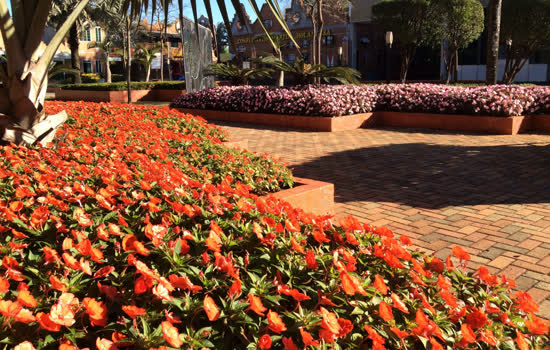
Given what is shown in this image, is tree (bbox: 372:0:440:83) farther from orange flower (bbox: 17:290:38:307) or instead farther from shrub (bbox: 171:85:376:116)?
orange flower (bbox: 17:290:38:307)

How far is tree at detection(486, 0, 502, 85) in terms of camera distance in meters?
12.2

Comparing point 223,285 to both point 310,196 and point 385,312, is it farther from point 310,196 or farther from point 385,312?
point 310,196

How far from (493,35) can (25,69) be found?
11.7 metres

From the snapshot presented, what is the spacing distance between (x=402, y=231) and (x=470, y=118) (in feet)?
23.5

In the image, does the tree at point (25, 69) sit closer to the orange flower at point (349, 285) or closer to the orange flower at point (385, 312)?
the orange flower at point (349, 285)

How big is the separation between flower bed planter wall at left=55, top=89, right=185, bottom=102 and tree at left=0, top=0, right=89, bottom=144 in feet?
56.1

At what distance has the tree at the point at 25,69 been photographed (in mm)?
4098

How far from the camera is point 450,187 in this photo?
5.60 m

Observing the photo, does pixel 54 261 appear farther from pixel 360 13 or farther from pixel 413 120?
pixel 360 13

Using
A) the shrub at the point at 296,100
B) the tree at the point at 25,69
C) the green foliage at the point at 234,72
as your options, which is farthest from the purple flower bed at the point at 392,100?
the tree at the point at 25,69

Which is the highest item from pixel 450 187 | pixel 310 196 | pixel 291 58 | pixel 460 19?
pixel 291 58

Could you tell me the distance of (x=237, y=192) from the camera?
277cm

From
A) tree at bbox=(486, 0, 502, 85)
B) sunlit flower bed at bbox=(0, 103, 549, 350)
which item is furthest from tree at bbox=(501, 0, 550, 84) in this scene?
sunlit flower bed at bbox=(0, 103, 549, 350)

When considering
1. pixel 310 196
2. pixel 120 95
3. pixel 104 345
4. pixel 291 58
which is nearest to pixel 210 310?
pixel 104 345
